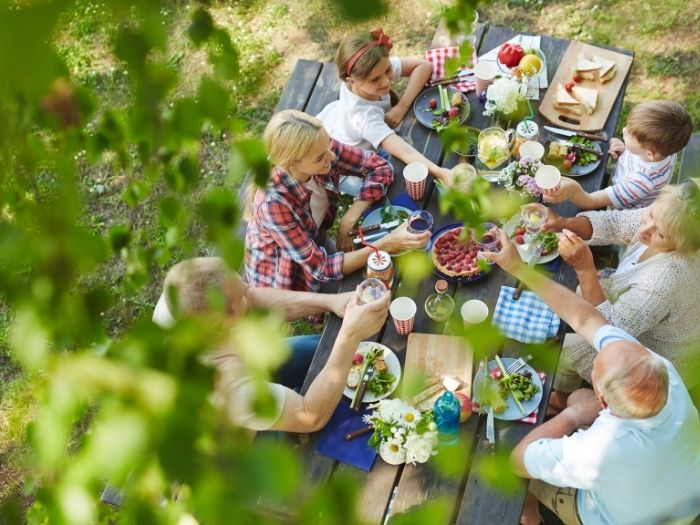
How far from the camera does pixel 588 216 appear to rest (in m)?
3.29

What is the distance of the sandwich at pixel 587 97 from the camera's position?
3572 mm

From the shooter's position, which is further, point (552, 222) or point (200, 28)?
point (552, 222)

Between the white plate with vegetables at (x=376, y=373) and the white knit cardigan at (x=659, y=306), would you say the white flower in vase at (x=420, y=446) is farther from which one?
the white knit cardigan at (x=659, y=306)

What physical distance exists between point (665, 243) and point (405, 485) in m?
1.39

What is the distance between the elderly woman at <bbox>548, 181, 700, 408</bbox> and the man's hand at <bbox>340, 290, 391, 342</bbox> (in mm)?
792

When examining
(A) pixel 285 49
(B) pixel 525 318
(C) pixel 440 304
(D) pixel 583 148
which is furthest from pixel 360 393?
(A) pixel 285 49

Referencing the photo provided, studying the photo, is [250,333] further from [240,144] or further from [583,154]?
[583,154]

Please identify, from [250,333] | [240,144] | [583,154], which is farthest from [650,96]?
[250,333]

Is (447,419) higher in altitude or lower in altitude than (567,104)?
lower

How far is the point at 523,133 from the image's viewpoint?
3479 millimetres

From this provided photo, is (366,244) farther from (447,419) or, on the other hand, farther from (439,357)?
(447,419)

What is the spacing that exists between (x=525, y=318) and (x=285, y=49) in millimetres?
3295

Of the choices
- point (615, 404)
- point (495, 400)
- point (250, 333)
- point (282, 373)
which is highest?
point (250, 333)

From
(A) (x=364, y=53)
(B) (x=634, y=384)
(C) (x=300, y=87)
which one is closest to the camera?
(B) (x=634, y=384)
